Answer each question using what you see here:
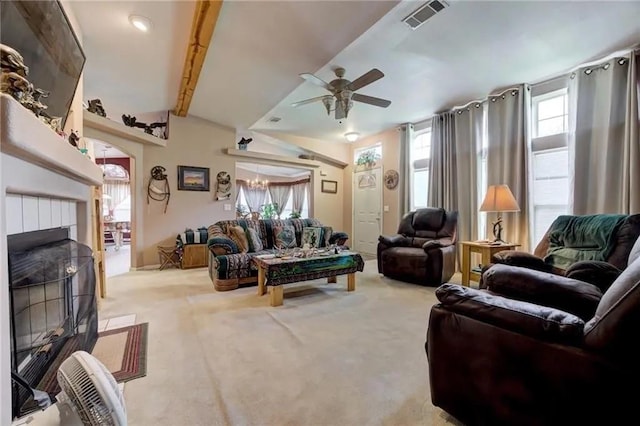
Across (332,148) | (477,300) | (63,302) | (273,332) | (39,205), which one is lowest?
(273,332)

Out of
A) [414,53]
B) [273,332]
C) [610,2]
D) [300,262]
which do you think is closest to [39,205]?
[273,332]

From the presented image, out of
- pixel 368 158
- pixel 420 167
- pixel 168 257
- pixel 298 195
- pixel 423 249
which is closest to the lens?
pixel 423 249

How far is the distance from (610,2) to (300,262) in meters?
3.45

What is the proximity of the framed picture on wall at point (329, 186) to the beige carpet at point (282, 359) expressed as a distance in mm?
3817

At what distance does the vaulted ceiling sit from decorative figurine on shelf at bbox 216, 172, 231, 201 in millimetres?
1483

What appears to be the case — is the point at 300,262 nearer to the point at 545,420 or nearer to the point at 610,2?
the point at 545,420

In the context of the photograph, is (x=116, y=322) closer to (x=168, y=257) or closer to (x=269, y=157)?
(x=168, y=257)

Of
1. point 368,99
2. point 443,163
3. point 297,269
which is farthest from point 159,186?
point 443,163

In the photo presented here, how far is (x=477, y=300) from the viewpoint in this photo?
4.17ft

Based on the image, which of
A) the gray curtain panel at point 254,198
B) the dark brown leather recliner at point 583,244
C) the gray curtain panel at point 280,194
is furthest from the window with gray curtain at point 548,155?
→ the gray curtain panel at point 254,198

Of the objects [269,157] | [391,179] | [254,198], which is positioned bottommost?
[254,198]

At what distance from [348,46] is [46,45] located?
228 centimetres

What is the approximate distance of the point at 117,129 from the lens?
4.21 m

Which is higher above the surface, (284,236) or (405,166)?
(405,166)
